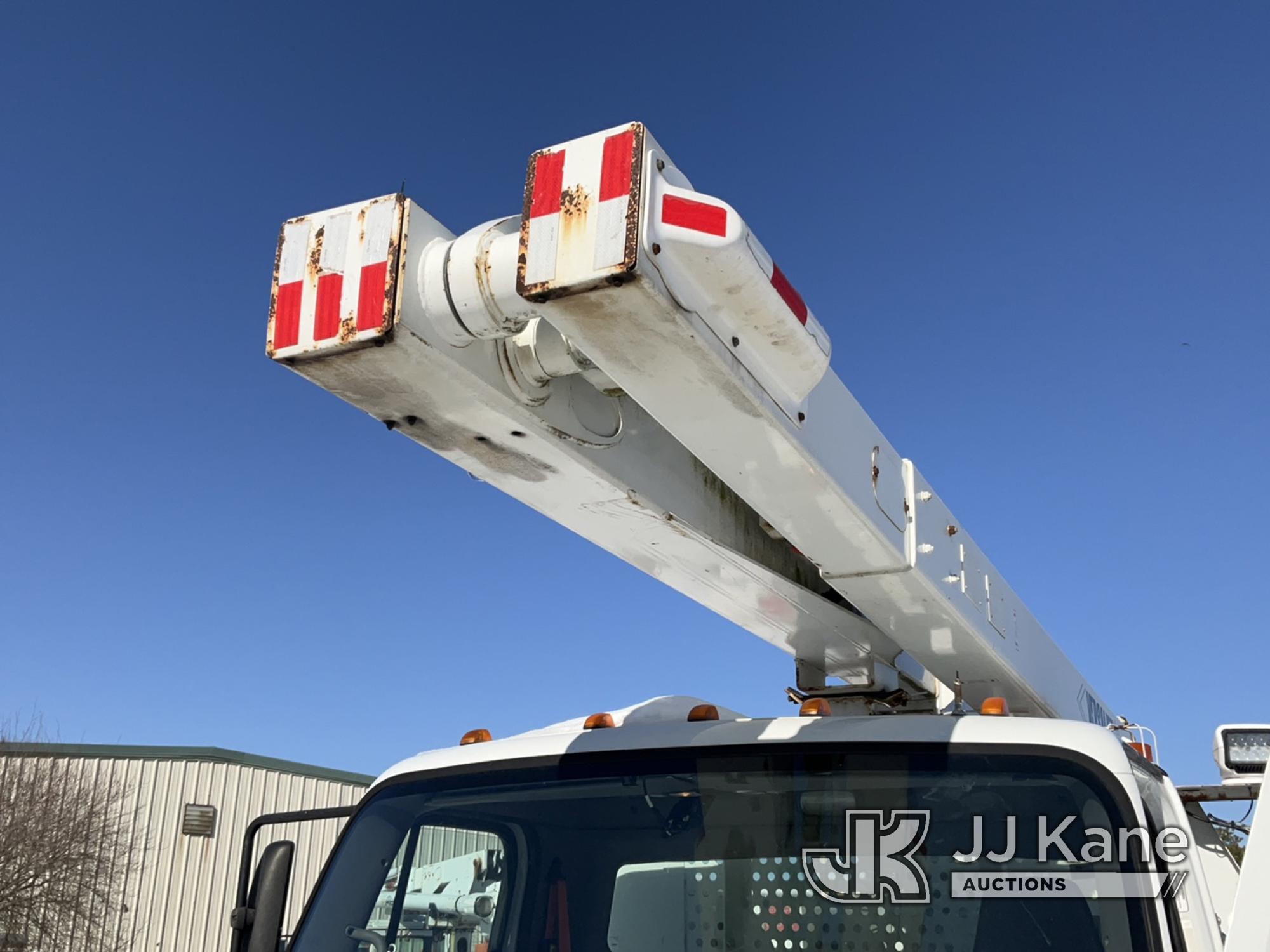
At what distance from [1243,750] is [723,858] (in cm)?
155

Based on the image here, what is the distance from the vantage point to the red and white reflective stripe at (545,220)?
207cm

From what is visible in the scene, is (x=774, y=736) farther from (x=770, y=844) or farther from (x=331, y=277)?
(x=331, y=277)

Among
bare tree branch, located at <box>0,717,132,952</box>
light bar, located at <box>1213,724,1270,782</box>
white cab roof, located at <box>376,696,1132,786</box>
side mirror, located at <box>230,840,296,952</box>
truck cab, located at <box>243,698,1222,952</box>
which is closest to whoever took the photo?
truck cab, located at <box>243,698,1222,952</box>

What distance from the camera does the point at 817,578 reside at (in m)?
3.88

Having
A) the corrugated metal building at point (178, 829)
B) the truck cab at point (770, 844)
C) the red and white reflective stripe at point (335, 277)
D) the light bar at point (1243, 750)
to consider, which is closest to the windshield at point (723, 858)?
the truck cab at point (770, 844)

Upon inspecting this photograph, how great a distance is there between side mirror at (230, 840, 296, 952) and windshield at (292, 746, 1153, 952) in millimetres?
78

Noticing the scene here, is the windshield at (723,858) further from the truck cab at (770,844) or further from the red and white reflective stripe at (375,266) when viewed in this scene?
the red and white reflective stripe at (375,266)

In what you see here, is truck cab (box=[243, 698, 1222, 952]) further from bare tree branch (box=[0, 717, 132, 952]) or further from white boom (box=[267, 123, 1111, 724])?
bare tree branch (box=[0, 717, 132, 952])

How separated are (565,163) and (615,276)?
0.95 feet

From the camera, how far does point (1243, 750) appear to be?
323cm

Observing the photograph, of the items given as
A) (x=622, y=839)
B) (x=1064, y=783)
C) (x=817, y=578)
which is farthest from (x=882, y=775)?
(x=817, y=578)

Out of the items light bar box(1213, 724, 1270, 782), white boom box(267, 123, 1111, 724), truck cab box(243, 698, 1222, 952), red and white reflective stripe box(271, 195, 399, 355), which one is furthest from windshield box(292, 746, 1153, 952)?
red and white reflective stripe box(271, 195, 399, 355)

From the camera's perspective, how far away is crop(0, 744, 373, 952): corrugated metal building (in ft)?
62.8

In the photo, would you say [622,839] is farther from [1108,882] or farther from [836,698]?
[836,698]
